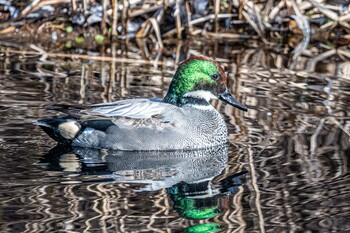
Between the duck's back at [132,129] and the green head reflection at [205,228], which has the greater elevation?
the duck's back at [132,129]

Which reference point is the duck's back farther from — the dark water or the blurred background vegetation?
the blurred background vegetation

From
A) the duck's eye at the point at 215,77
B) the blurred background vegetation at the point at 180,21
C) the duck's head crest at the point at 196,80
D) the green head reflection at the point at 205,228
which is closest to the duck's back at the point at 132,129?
the duck's head crest at the point at 196,80

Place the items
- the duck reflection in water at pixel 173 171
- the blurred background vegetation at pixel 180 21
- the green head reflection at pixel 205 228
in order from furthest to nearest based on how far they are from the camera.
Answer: the blurred background vegetation at pixel 180 21 < the duck reflection in water at pixel 173 171 < the green head reflection at pixel 205 228

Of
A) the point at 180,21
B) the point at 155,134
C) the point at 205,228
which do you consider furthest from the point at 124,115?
the point at 180,21

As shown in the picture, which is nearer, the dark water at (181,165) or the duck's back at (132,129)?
the dark water at (181,165)

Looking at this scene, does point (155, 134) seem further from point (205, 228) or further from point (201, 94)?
point (205, 228)

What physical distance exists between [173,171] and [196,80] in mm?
1174

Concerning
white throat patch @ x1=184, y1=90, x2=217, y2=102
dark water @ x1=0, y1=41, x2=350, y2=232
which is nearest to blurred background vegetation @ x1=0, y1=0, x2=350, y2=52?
dark water @ x1=0, y1=41, x2=350, y2=232

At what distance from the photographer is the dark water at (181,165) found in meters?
5.61

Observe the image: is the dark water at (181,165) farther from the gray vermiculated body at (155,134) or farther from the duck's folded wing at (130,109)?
the duck's folded wing at (130,109)

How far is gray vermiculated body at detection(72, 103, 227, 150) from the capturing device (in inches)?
288

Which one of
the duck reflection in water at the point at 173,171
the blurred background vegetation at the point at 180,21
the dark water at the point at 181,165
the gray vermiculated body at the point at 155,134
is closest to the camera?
the dark water at the point at 181,165

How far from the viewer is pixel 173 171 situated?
681 cm

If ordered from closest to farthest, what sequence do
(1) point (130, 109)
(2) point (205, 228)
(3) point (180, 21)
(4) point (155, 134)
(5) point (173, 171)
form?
(2) point (205, 228), (5) point (173, 171), (4) point (155, 134), (1) point (130, 109), (3) point (180, 21)
